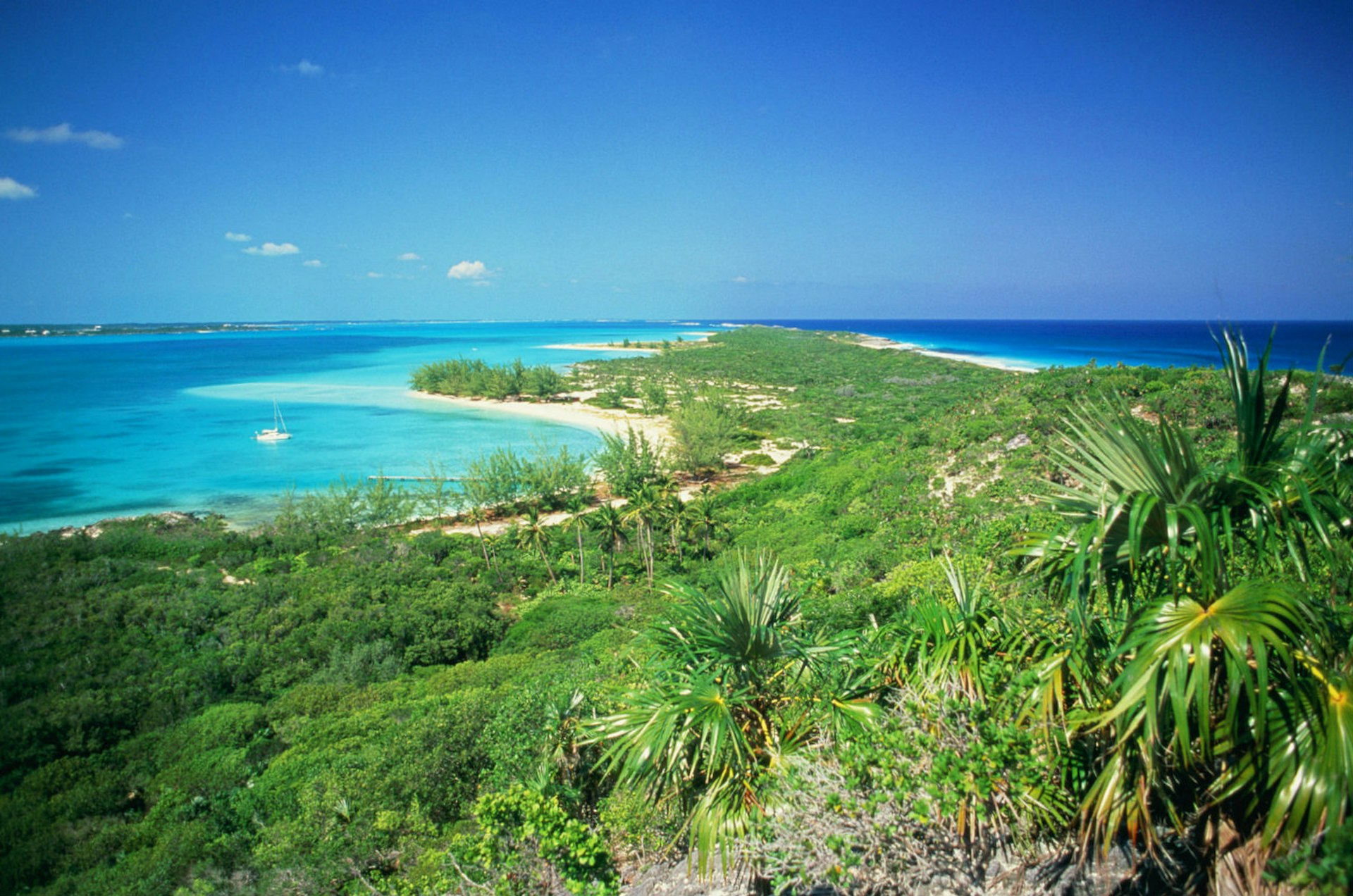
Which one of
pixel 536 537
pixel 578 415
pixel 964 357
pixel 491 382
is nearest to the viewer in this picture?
pixel 536 537

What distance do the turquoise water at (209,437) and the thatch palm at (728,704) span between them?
Answer: 34.9 metres

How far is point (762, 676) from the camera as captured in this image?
21.4 ft

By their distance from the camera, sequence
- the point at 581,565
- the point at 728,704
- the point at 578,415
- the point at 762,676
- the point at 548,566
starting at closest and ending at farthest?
the point at 728,704, the point at 762,676, the point at 581,565, the point at 548,566, the point at 578,415

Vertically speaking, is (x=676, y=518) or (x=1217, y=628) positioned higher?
(x=1217, y=628)

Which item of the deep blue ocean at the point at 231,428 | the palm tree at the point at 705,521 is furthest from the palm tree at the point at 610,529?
the deep blue ocean at the point at 231,428

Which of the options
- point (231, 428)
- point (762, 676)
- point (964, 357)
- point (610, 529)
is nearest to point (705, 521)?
point (610, 529)

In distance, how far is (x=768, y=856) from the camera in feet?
16.8

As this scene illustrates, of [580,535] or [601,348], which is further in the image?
[601,348]

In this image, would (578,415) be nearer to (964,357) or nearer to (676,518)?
(676,518)

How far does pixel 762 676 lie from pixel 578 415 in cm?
5623

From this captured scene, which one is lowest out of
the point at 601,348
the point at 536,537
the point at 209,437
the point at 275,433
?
the point at 536,537

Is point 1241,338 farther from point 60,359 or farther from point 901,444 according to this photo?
point 60,359

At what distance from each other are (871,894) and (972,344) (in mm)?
156266

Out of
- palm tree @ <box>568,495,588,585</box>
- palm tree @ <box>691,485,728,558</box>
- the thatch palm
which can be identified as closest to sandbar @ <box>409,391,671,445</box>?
palm tree @ <box>691,485,728,558</box>
